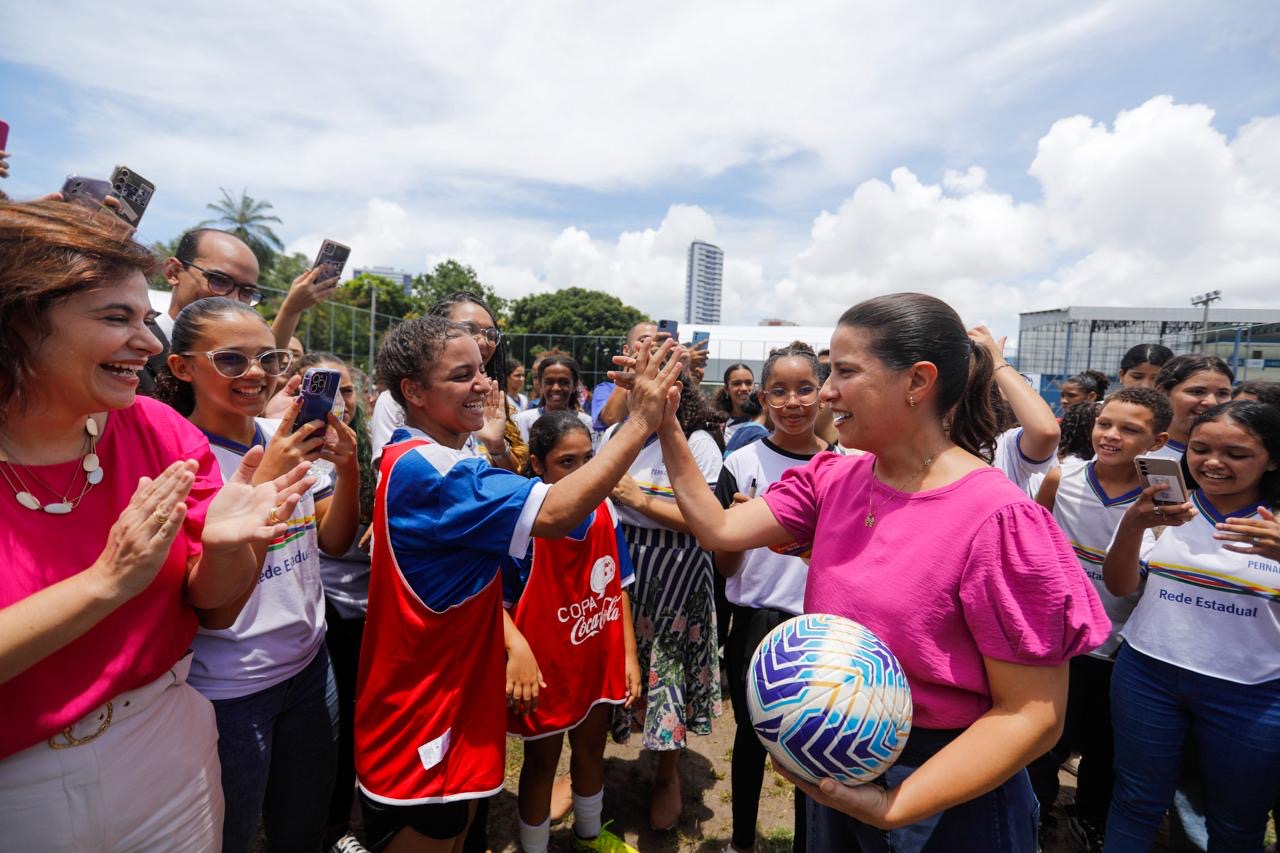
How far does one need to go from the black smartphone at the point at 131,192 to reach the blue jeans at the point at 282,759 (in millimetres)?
2221

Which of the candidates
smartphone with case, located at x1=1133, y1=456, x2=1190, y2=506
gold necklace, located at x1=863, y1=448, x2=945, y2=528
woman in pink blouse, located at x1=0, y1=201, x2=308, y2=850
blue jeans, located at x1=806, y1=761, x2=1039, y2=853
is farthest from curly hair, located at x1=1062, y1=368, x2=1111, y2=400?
woman in pink blouse, located at x1=0, y1=201, x2=308, y2=850

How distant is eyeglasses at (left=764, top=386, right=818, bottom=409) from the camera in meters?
3.38

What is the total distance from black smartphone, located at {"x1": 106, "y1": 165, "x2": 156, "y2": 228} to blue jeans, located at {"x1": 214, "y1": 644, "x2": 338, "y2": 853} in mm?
2221

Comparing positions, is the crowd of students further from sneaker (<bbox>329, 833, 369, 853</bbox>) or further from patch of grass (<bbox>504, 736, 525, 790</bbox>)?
patch of grass (<bbox>504, 736, 525, 790</bbox>)

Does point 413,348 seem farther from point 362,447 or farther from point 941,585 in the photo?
point 941,585

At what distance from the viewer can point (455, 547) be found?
2.12 metres

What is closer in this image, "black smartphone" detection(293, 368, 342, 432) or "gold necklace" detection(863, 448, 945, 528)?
"gold necklace" detection(863, 448, 945, 528)

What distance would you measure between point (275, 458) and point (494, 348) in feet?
6.82

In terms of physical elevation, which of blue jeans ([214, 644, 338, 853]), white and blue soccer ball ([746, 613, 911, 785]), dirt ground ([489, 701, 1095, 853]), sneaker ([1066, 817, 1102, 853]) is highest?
white and blue soccer ball ([746, 613, 911, 785])

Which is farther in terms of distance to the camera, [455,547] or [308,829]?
[308,829]

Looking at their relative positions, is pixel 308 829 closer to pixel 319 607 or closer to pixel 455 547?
pixel 319 607

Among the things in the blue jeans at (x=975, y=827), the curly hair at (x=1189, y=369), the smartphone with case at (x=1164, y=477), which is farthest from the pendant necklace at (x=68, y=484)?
the curly hair at (x=1189, y=369)

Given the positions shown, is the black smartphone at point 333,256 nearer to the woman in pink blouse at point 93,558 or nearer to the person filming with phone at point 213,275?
the person filming with phone at point 213,275

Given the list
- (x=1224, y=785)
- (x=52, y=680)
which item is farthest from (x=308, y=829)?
(x=1224, y=785)
